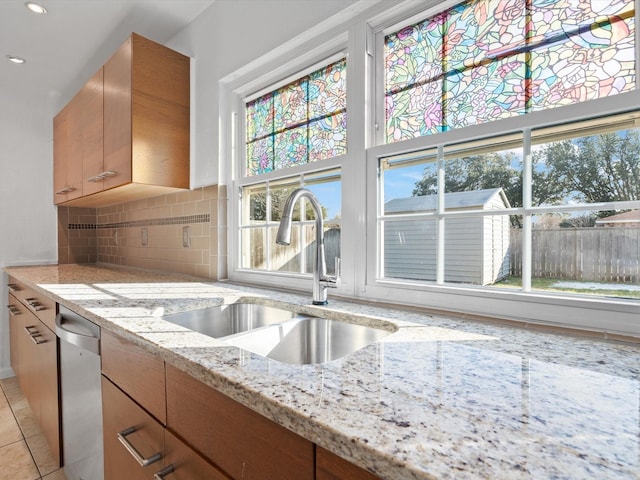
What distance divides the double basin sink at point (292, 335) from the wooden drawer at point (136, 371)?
A: 20 centimetres

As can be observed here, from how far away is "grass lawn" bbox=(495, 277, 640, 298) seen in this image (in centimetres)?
89

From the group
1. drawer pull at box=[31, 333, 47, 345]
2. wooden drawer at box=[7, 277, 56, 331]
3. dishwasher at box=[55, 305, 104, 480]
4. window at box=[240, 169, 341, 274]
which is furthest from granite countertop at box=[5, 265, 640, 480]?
drawer pull at box=[31, 333, 47, 345]

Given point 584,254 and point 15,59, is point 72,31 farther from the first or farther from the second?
point 584,254

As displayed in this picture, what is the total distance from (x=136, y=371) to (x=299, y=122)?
1.28m

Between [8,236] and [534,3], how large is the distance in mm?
3761

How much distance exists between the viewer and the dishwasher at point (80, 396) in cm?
123

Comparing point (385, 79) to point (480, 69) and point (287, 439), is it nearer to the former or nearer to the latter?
point (480, 69)

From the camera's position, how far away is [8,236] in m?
2.84

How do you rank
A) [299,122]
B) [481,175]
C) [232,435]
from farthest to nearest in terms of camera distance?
[299,122] → [481,175] → [232,435]

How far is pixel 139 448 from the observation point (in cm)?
95

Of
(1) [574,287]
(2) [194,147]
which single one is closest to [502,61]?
(1) [574,287]

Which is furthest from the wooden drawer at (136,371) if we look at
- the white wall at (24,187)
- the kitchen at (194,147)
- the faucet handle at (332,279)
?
the white wall at (24,187)

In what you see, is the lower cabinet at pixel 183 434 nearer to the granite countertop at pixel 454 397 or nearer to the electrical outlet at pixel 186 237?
the granite countertop at pixel 454 397

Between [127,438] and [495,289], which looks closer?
[127,438]
